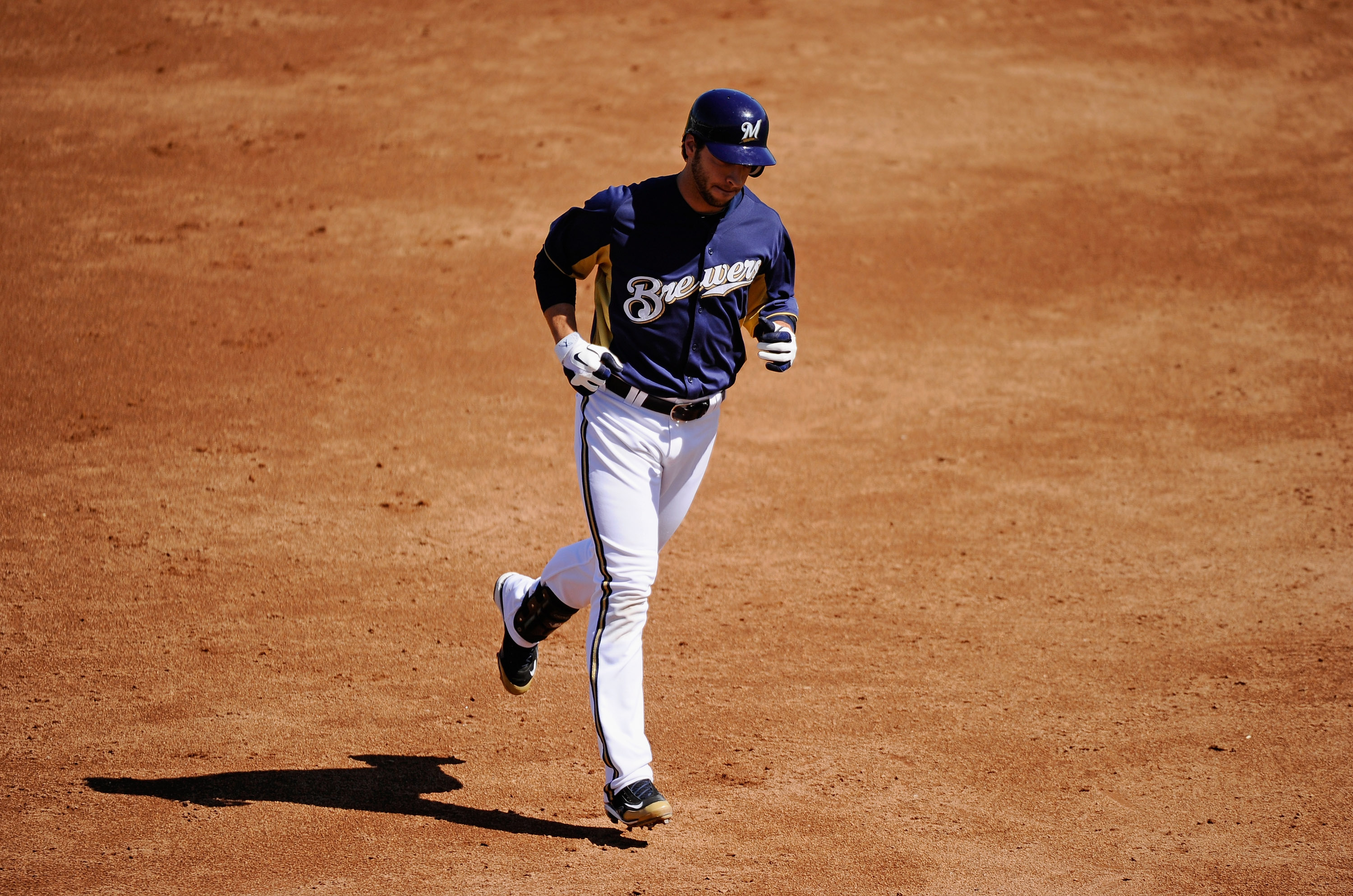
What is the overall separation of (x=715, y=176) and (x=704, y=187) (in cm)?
Answer: 7

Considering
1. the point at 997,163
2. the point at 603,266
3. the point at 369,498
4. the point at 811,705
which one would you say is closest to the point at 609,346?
the point at 603,266

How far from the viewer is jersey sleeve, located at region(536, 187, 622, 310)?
401 cm

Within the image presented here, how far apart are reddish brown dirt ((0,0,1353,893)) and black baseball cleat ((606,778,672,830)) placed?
0.56 ft

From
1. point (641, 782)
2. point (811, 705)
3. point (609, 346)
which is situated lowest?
point (811, 705)

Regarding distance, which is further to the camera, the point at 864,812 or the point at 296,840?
the point at 864,812

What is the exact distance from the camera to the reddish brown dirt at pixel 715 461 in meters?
4.26

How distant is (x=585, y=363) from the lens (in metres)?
3.88

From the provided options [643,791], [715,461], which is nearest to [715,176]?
[643,791]

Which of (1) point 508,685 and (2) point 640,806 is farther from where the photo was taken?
(1) point 508,685

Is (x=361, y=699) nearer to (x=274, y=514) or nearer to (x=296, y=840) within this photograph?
(x=296, y=840)

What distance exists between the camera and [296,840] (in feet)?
13.1

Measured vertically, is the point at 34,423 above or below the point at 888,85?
below

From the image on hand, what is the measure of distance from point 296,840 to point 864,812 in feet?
6.43

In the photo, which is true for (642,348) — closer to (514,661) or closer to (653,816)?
(514,661)
